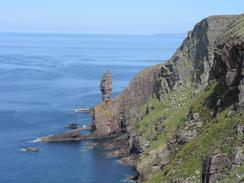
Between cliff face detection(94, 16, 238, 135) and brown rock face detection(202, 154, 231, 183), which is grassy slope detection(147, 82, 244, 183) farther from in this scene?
cliff face detection(94, 16, 238, 135)

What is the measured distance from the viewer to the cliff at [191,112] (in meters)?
51.4

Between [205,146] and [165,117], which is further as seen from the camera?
[165,117]

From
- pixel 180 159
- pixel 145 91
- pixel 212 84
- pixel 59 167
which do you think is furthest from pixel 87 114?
pixel 180 159

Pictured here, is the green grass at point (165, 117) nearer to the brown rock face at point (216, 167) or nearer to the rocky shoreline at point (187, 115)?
the rocky shoreline at point (187, 115)

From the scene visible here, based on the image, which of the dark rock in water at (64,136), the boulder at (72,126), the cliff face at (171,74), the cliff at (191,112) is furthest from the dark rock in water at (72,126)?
the dark rock in water at (64,136)

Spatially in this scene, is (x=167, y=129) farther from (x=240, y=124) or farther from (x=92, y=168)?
(x=240, y=124)

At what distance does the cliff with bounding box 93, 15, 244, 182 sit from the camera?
169ft

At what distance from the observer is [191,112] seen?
69.2 meters

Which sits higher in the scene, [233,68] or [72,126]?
[233,68]

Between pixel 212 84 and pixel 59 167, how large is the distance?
63.0 meters

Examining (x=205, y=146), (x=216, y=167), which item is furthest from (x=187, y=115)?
(x=216, y=167)

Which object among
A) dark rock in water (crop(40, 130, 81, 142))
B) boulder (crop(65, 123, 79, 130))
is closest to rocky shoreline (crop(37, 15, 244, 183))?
dark rock in water (crop(40, 130, 81, 142))

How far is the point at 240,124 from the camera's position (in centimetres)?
5112

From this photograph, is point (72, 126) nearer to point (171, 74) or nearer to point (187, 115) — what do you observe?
point (171, 74)
